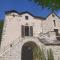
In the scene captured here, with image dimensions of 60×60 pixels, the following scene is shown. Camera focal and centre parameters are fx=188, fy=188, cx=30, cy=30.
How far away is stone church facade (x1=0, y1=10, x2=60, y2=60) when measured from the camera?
2678 centimetres

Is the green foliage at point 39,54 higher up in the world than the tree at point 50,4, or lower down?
lower down

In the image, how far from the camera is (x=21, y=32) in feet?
101

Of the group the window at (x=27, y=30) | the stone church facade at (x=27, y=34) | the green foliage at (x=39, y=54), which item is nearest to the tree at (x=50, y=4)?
the green foliage at (x=39, y=54)

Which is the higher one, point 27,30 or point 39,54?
point 27,30

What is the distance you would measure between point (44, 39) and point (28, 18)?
15.7 ft

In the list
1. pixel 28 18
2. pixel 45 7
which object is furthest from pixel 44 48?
pixel 45 7

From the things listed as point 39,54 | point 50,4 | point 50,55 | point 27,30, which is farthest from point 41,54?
point 50,4

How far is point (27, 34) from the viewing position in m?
31.4

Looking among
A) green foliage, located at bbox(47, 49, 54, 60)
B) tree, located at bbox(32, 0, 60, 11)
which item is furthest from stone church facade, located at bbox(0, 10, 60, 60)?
tree, located at bbox(32, 0, 60, 11)

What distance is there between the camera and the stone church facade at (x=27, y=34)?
26781mm

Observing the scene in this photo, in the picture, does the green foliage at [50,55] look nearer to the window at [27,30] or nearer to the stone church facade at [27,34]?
the stone church facade at [27,34]

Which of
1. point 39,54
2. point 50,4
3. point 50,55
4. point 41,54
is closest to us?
point 50,4

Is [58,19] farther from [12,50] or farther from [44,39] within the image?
[12,50]

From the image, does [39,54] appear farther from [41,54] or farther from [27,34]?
[27,34]
